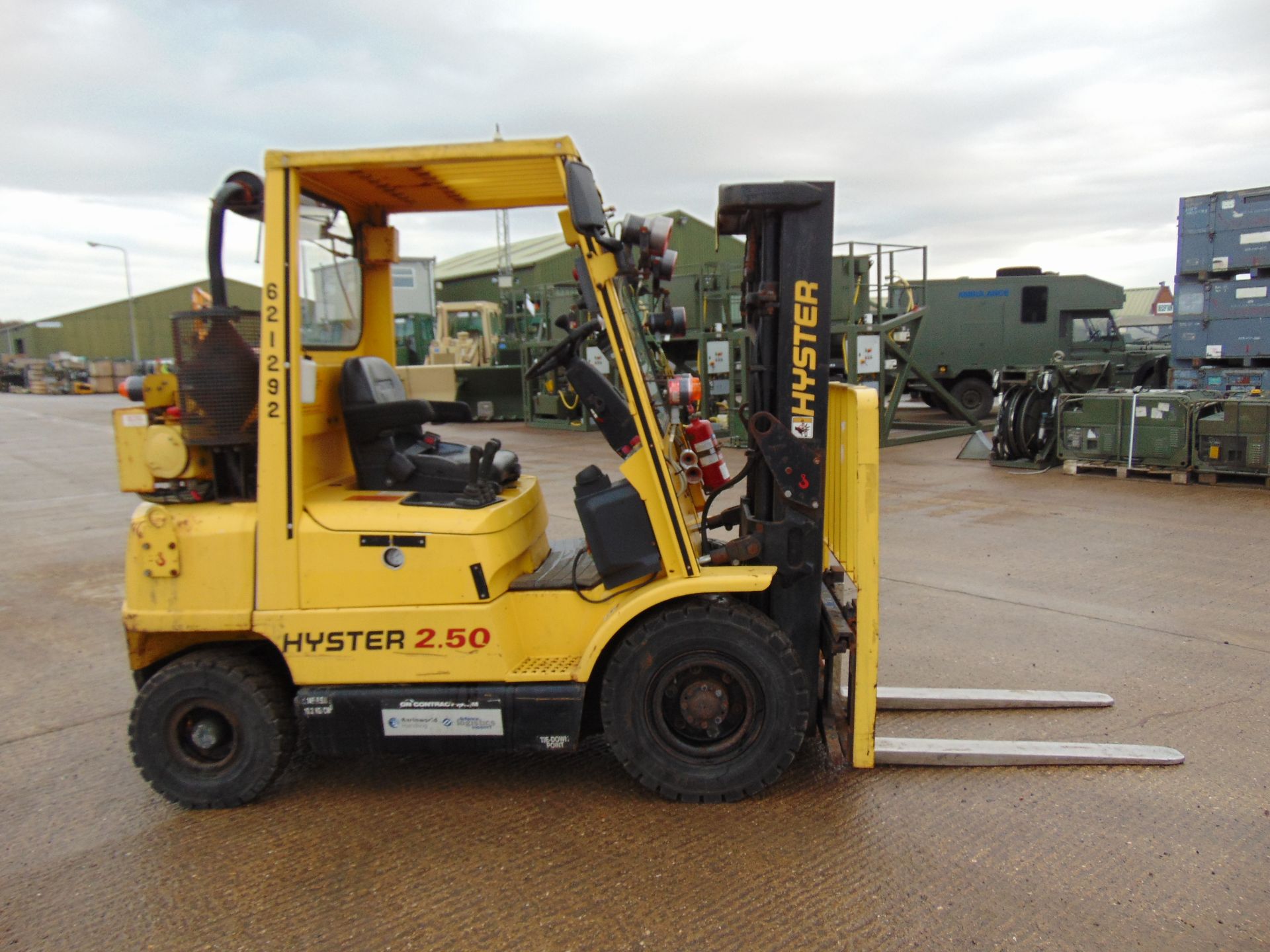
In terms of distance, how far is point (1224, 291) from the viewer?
1360 centimetres

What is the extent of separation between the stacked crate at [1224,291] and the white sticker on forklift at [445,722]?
13.3 meters

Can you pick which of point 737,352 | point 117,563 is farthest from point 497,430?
point 117,563

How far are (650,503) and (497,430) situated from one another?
18.8 m

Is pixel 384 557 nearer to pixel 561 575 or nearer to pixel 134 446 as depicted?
pixel 561 575

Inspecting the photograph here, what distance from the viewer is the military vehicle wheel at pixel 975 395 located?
802 inches

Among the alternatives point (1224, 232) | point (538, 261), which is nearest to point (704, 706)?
point (1224, 232)

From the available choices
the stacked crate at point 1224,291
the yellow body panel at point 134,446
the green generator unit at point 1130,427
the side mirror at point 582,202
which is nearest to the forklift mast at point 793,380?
the side mirror at point 582,202

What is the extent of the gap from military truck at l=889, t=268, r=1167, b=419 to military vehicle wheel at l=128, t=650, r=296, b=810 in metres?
18.6

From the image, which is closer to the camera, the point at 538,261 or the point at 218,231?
the point at 218,231

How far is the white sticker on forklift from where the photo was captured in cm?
346

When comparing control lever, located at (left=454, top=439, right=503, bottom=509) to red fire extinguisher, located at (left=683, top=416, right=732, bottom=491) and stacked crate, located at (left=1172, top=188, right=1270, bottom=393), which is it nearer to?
red fire extinguisher, located at (left=683, top=416, right=732, bottom=491)

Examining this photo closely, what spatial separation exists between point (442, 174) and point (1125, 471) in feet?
35.2

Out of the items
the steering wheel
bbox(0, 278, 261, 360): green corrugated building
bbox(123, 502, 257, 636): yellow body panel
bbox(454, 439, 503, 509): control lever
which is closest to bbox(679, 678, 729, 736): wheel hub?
bbox(454, 439, 503, 509): control lever

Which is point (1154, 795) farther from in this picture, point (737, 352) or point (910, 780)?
point (737, 352)
